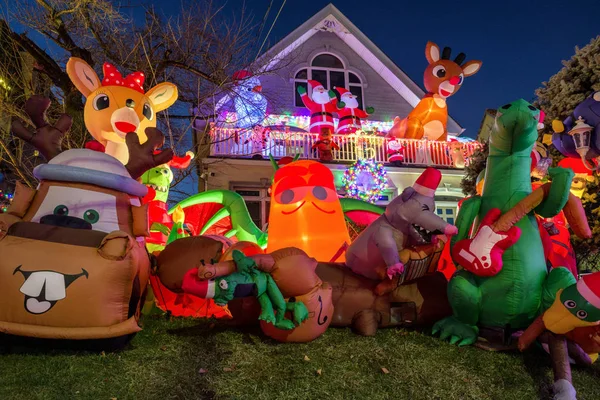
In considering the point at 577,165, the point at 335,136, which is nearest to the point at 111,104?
the point at 577,165

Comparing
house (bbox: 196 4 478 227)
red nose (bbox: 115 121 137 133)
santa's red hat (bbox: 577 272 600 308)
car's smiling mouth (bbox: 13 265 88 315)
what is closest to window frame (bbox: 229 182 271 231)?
house (bbox: 196 4 478 227)

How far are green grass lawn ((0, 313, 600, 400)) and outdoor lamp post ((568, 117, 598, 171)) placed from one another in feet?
9.12

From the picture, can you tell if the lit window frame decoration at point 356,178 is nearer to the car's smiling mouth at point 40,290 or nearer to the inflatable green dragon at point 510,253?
the inflatable green dragon at point 510,253

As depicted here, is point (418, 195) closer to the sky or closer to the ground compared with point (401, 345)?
closer to the sky

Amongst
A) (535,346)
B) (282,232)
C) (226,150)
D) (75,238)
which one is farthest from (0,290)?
(226,150)

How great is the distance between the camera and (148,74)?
316 inches

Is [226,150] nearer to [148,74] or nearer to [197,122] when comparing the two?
[197,122]

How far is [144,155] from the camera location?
3.56 meters

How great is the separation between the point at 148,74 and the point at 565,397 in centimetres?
788

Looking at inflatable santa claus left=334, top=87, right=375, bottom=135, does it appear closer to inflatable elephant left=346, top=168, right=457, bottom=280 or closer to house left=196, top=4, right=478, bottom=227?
house left=196, top=4, right=478, bottom=227

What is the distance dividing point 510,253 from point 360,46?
40.0 ft

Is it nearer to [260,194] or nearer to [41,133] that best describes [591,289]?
[41,133]

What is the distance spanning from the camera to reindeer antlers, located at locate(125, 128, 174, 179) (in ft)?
11.6

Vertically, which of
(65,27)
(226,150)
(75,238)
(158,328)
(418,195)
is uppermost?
(65,27)
